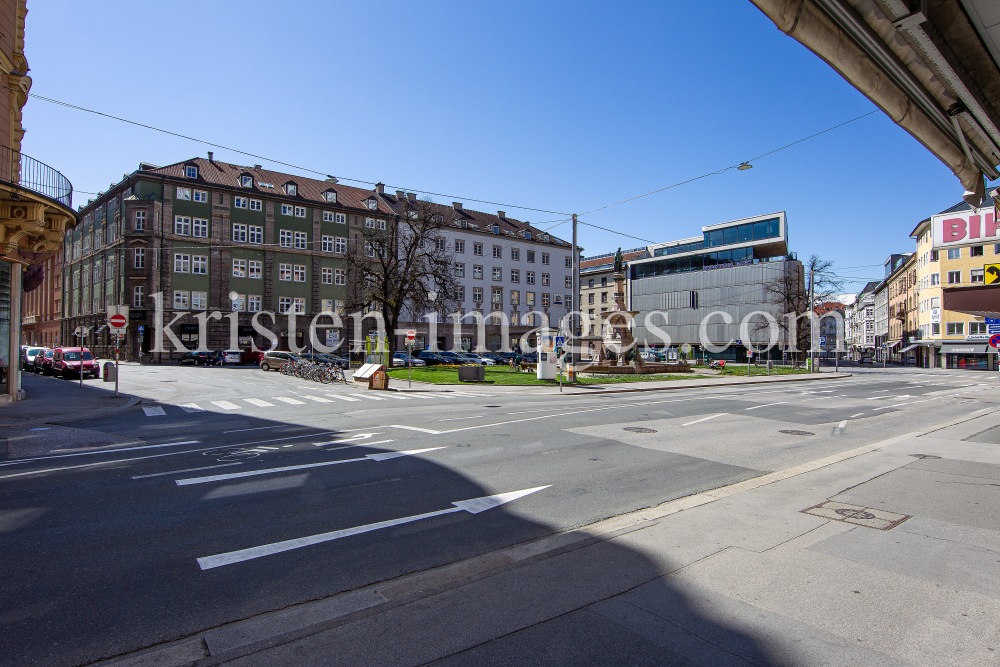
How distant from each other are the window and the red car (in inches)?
776

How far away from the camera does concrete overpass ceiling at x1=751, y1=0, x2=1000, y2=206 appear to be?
18.0 feet

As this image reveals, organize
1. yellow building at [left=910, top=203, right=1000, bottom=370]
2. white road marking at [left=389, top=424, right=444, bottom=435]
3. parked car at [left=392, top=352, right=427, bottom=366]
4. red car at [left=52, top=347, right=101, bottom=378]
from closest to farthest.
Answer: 1. white road marking at [left=389, top=424, right=444, bottom=435]
2. red car at [left=52, top=347, right=101, bottom=378]
3. parked car at [left=392, top=352, right=427, bottom=366]
4. yellow building at [left=910, top=203, right=1000, bottom=370]

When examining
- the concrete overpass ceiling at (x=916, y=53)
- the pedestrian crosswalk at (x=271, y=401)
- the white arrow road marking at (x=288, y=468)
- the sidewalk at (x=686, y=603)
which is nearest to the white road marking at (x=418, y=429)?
the white arrow road marking at (x=288, y=468)

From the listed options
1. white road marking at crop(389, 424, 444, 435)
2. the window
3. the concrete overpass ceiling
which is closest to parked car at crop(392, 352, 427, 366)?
the window

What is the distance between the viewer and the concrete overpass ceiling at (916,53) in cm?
548

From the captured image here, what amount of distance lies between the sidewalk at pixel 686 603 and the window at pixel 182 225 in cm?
5612

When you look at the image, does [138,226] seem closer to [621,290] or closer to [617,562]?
[621,290]

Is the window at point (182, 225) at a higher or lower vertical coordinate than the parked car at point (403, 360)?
higher

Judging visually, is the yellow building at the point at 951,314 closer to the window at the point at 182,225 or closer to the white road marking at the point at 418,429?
the white road marking at the point at 418,429

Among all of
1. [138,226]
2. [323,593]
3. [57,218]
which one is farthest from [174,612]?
[138,226]

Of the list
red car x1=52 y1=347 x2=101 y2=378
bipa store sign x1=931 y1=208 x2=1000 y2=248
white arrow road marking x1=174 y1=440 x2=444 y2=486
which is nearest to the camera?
white arrow road marking x1=174 y1=440 x2=444 y2=486

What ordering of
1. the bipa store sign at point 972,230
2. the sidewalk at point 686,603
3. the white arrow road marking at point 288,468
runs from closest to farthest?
the sidewalk at point 686,603 < the white arrow road marking at point 288,468 < the bipa store sign at point 972,230

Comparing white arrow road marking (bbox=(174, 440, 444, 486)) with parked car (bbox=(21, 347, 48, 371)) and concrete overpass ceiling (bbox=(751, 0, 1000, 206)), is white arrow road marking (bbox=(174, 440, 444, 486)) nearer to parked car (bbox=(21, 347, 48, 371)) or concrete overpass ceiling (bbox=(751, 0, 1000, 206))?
concrete overpass ceiling (bbox=(751, 0, 1000, 206))

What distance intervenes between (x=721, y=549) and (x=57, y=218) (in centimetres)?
2008
